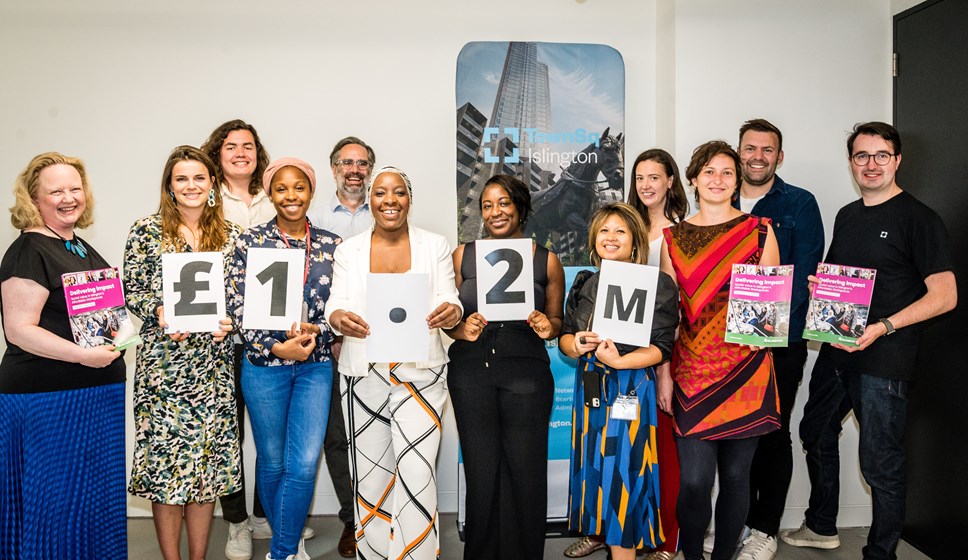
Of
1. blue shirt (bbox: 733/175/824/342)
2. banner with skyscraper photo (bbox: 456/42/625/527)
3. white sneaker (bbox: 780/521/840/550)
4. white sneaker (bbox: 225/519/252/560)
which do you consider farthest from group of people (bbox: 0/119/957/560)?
banner with skyscraper photo (bbox: 456/42/625/527)

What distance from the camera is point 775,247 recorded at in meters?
2.65

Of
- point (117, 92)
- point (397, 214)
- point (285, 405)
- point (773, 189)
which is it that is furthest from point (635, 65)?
point (117, 92)

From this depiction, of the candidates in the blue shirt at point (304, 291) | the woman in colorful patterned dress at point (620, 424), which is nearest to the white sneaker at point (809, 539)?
the woman in colorful patterned dress at point (620, 424)

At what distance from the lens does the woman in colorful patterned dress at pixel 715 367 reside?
8.63 ft

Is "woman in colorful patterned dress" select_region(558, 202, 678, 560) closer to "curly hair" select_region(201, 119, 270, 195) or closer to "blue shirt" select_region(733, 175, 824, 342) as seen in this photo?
"blue shirt" select_region(733, 175, 824, 342)

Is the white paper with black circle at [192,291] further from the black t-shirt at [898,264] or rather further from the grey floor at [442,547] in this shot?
the black t-shirt at [898,264]

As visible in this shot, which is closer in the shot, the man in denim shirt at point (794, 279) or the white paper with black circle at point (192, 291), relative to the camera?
the white paper with black circle at point (192, 291)

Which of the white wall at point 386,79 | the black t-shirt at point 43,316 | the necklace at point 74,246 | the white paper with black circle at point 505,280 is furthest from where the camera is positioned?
the white wall at point 386,79

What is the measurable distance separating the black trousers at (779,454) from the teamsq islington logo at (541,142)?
A: 1592 millimetres

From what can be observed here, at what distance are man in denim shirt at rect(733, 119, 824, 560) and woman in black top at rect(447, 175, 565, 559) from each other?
4.25ft

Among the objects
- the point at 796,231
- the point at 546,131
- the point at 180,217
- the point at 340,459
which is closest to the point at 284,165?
the point at 180,217

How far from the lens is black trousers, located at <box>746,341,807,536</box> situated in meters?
3.27

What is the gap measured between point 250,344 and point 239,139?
48.6 inches

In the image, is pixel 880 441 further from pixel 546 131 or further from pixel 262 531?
pixel 262 531
